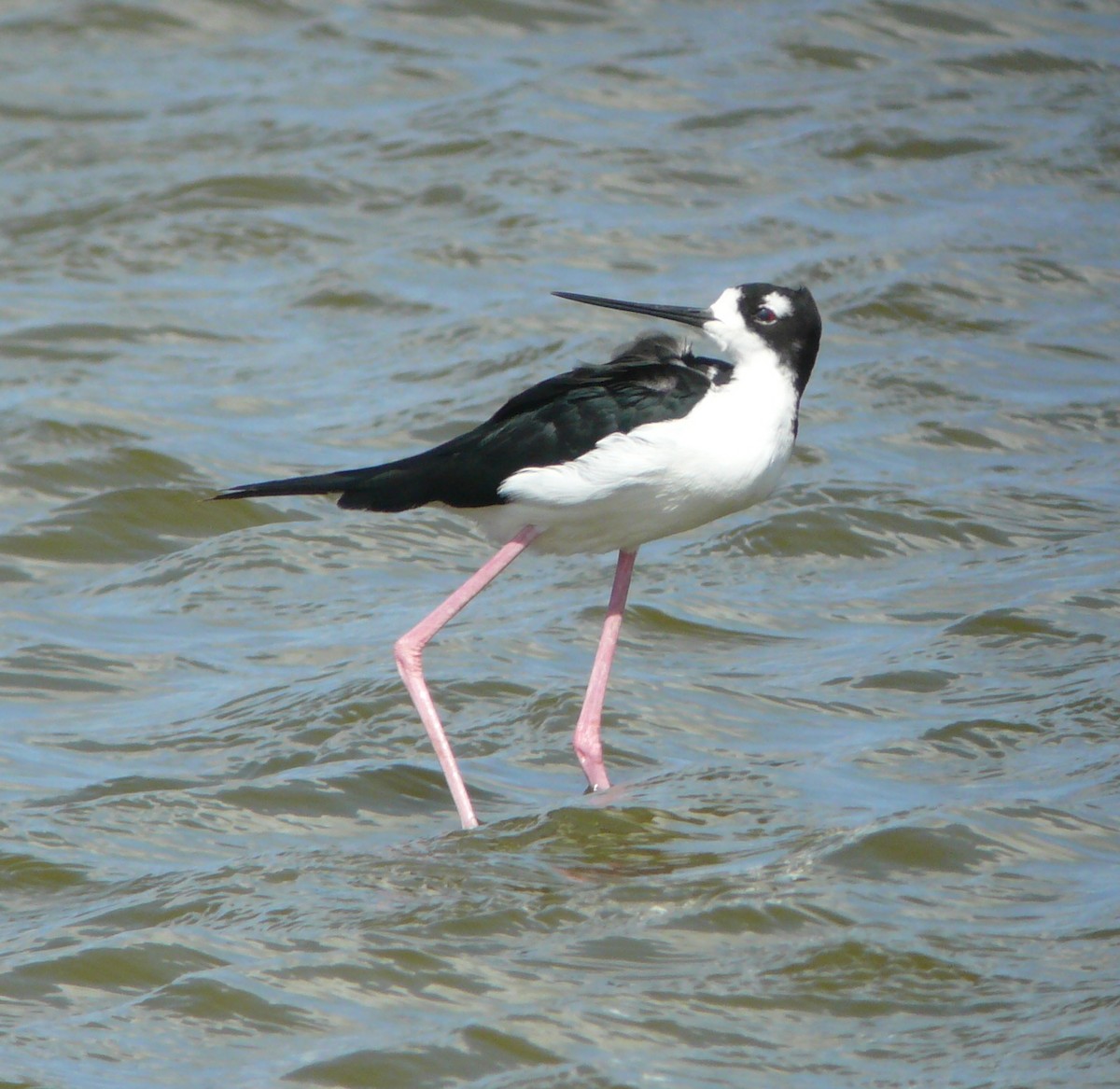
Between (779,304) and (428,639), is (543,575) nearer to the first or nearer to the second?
(428,639)

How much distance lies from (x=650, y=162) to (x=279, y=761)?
763 centimetres

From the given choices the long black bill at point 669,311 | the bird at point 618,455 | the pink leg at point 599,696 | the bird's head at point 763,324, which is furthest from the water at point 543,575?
the long black bill at point 669,311

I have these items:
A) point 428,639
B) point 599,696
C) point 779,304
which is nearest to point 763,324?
point 779,304

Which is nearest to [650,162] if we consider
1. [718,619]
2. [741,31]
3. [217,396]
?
[741,31]

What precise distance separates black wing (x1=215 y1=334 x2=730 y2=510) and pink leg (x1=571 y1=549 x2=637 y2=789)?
2.13 ft

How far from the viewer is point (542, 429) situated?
653cm

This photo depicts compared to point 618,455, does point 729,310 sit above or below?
above

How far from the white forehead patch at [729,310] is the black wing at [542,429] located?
145mm

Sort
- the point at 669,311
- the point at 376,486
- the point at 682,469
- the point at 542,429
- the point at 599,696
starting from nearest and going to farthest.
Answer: the point at 682,469
the point at 542,429
the point at 669,311
the point at 376,486
the point at 599,696

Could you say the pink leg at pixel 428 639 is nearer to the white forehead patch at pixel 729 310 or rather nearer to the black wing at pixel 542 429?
the black wing at pixel 542 429

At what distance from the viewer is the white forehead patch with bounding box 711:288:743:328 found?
659 centimetres

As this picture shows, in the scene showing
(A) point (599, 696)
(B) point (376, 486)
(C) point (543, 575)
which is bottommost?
(C) point (543, 575)

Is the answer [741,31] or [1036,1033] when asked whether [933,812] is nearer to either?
[1036,1033]

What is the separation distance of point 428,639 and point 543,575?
2.15m
